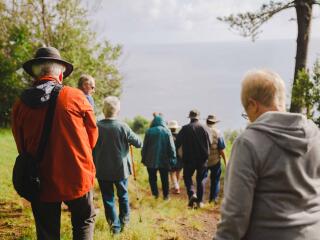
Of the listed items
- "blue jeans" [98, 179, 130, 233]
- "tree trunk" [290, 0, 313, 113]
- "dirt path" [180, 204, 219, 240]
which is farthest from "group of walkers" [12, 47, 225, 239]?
"tree trunk" [290, 0, 313, 113]

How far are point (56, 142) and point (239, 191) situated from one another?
1.75 m

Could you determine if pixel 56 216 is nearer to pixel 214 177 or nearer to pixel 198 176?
pixel 198 176

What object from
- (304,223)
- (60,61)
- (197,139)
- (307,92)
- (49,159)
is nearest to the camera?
(304,223)

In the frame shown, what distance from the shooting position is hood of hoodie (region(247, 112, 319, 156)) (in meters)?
2.03

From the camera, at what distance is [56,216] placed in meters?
3.54

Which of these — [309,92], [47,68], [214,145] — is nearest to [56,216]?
[47,68]

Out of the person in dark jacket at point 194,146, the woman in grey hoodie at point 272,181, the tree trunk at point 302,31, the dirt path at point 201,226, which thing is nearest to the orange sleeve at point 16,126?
the woman in grey hoodie at point 272,181

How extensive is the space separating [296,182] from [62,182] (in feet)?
6.31

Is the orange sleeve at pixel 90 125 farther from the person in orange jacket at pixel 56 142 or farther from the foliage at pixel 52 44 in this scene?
the foliage at pixel 52 44

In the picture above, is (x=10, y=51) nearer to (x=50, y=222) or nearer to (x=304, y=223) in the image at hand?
(x=50, y=222)

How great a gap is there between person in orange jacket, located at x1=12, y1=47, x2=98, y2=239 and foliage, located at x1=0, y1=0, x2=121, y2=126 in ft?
35.0

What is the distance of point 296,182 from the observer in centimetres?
205

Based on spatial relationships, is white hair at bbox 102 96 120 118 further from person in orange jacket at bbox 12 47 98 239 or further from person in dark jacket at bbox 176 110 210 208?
person in dark jacket at bbox 176 110 210 208

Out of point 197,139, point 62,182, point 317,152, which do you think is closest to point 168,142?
point 197,139
